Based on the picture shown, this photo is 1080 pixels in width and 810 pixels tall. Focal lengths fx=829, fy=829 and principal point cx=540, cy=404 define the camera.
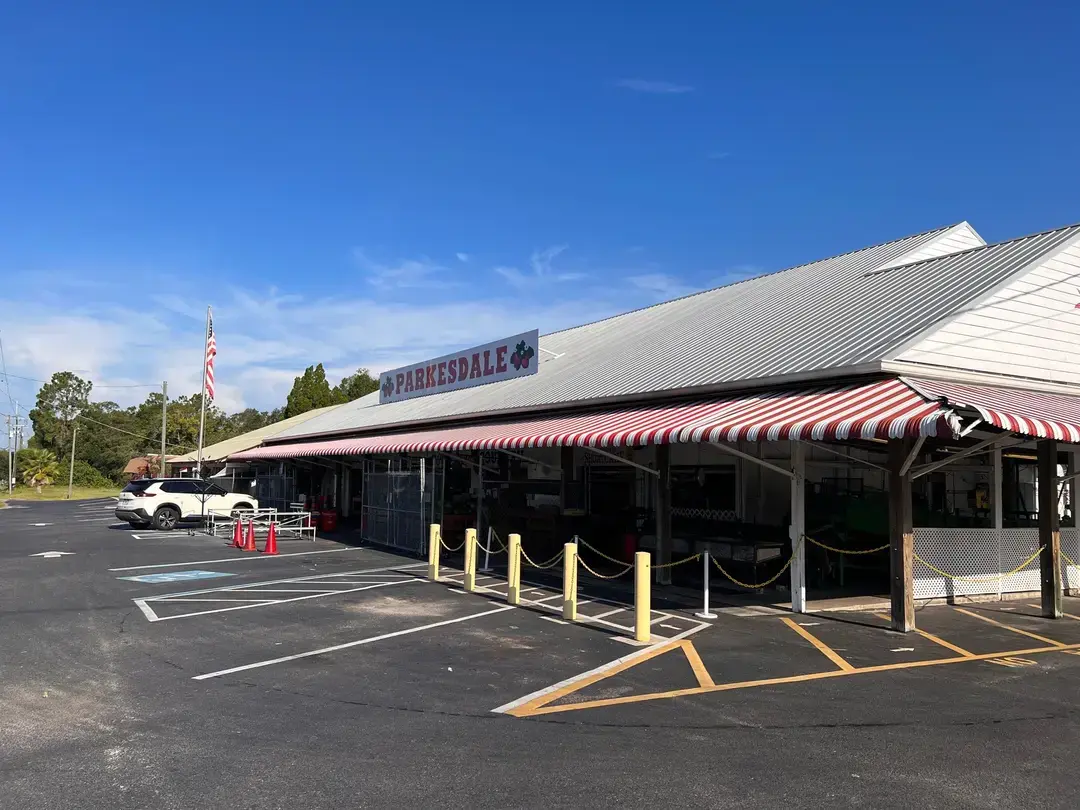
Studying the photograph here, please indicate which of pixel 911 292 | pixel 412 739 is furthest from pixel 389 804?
pixel 911 292

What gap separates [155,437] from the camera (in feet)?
312

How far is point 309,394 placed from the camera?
6234 cm

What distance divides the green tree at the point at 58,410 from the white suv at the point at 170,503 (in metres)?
71.1

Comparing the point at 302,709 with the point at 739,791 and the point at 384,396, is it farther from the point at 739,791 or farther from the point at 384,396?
the point at 384,396

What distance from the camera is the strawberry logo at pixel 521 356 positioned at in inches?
914

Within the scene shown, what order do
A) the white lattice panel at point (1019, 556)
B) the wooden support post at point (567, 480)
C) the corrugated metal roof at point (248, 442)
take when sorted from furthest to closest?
the corrugated metal roof at point (248, 442)
the wooden support post at point (567, 480)
the white lattice panel at point (1019, 556)

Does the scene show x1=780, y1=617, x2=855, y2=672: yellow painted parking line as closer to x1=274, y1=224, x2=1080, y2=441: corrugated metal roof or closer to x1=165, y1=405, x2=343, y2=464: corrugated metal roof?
x1=274, y1=224, x2=1080, y2=441: corrugated metal roof

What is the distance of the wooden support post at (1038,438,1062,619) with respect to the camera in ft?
38.5

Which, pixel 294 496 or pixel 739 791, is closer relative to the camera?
pixel 739 791

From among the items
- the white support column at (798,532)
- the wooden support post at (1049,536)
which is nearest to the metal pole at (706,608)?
the white support column at (798,532)

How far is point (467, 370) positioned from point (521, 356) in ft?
10.5

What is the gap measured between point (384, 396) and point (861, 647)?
2441 centimetres

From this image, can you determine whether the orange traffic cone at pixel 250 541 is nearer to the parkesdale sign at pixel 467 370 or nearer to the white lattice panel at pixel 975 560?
the parkesdale sign at pixel 467 370

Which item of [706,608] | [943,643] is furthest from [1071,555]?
[706,608]
